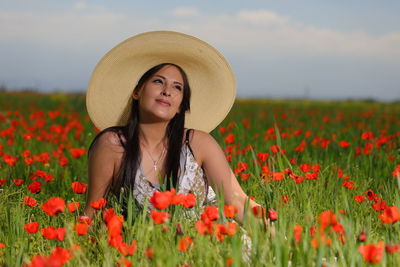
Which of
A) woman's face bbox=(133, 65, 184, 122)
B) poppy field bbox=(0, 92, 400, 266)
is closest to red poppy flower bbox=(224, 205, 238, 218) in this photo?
poppy field bbox=(0, 92, 400, 266)

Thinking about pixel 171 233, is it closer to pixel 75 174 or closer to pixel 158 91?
pixel 158 91

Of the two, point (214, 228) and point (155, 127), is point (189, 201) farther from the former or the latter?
point (155, 127)

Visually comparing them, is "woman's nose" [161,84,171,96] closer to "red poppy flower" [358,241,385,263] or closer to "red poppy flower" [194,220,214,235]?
"red poppy flower" [194,220,214,235]

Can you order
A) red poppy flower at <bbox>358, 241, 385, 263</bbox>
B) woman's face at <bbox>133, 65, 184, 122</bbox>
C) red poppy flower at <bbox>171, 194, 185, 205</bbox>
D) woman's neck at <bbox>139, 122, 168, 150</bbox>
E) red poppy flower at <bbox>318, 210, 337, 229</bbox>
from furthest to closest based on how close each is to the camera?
1. woman's neck at <bbox>139, 122, 168, 150</bbox>
2. woman's face at <bbox>133, 65, 184, 122</bbox>
3. red poppy flower at <bbox>171, 194, 185, 205</bbox>
4. red poppy flower at <bbox>318, 210, 337, 229</bbox>
5. red poppy flower at <bbox>358, 241, 385, 263</bbox>

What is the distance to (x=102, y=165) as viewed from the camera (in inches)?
118

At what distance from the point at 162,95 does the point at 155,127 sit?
9.1 inches

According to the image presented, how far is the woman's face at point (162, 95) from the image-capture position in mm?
2932

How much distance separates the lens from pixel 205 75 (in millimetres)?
3328

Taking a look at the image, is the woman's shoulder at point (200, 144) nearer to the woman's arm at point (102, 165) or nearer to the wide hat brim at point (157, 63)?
the wide hat brim at point (157, 63)

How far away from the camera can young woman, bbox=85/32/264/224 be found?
3006mm

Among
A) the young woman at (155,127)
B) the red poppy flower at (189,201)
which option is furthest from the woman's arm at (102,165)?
the red poppy flower at (189,201)

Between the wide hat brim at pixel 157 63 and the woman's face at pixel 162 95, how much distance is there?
0.11 m

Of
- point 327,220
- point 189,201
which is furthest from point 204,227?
point 327,220

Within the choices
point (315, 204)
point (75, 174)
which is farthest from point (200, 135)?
point (75, 174)
